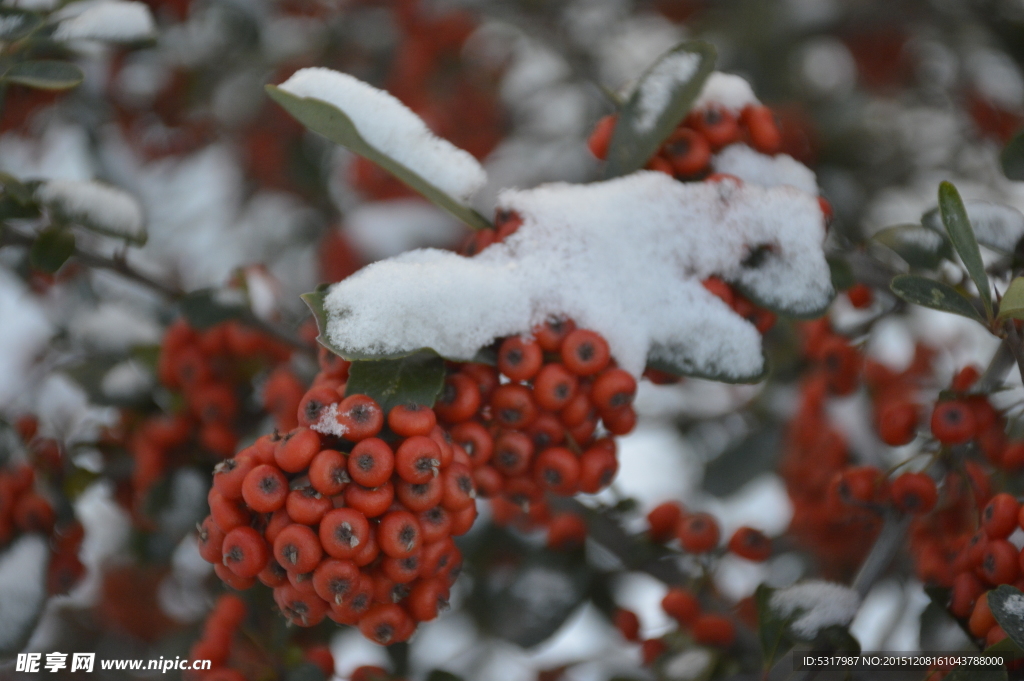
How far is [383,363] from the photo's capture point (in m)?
1.20

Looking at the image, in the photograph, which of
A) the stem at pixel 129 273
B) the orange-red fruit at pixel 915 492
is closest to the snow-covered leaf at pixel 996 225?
the orange-red fruit at pixel 915 492

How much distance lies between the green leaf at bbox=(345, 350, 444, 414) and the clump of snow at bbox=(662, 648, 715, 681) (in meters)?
0.88

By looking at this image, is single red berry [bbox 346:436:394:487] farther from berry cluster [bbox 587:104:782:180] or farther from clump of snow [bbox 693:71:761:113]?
clump of snow [bbox 693:71:761:113]

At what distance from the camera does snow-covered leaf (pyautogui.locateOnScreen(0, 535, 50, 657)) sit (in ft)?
5.16

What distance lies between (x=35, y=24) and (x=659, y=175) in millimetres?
1258

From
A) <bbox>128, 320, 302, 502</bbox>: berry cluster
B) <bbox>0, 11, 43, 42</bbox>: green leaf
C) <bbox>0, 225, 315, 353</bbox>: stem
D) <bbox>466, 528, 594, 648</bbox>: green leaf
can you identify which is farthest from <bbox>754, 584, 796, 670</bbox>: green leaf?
<bbox>0, 11, 43, 42</bbox>: green leaf

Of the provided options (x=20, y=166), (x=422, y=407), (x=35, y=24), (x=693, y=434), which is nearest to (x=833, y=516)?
(x=693, y=434)

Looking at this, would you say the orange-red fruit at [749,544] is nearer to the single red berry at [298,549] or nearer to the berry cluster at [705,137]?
the berry cluster at [705,137]

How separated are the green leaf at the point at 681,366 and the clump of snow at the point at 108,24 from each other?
125cm

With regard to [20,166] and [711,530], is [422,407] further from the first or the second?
[20,166]

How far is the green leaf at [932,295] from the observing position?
1239 mm

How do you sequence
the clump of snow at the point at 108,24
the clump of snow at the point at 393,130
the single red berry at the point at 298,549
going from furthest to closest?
the clump of snow at the point at 108,24 → the clump of snow at the point at 393,130 → the single red berry at the point at 298,549

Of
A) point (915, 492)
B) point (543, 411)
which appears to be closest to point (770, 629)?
point (915, 492)

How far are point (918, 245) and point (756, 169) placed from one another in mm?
364
